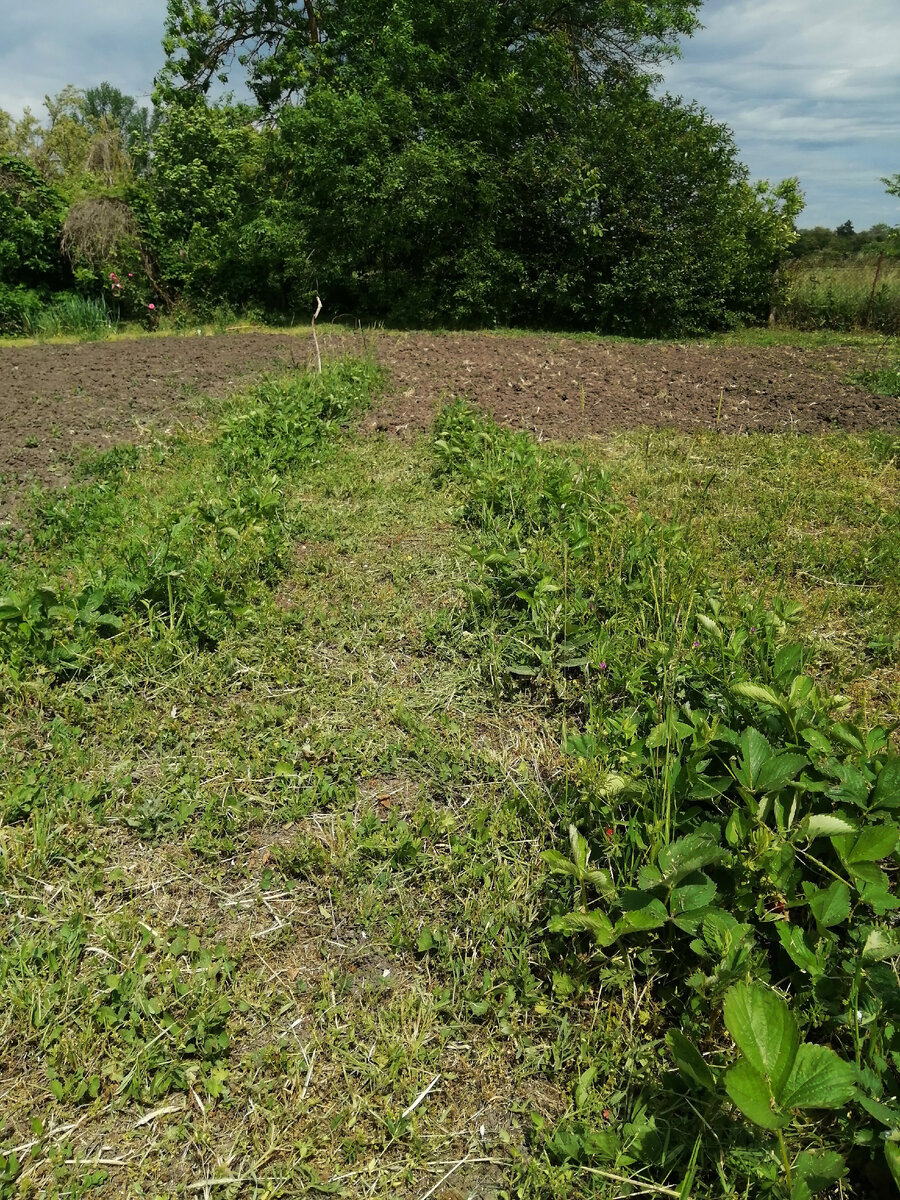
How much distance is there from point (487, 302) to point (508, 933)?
555 inches

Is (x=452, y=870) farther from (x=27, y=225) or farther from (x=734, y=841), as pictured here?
(x=27, y=225)

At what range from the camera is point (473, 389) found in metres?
7.15

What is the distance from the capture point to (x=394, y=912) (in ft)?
6.96

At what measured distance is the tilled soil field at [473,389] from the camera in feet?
20.2

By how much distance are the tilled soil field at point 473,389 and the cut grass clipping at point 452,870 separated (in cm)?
206

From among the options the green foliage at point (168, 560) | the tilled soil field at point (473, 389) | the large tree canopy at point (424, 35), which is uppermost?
the large tree canopy at point (424, 35)

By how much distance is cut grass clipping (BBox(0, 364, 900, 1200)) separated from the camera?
5.11ft

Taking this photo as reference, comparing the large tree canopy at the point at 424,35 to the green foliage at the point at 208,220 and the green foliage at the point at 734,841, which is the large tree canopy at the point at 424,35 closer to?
the green foliage at the point at 208,220

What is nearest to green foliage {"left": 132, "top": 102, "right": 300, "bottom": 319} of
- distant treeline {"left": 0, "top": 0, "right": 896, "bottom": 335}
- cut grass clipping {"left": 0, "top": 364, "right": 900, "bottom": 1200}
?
distant treeline {"left": 0, "top": 0, "right": 896, "bottom": 335}

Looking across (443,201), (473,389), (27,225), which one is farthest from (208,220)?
(473,389)

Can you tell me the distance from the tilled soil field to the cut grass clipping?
81.1 inches

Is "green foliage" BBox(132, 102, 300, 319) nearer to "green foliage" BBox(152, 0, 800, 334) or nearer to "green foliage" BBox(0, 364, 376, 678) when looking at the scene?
"green foliage" BBox(152, 0, 800, 334)

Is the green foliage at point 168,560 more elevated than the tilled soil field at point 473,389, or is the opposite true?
the tilled soil field at point 473,389

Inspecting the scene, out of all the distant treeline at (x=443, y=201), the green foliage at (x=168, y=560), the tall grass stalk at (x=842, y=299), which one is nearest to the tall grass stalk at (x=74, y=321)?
the distant treeline at (x=443, y=201)
